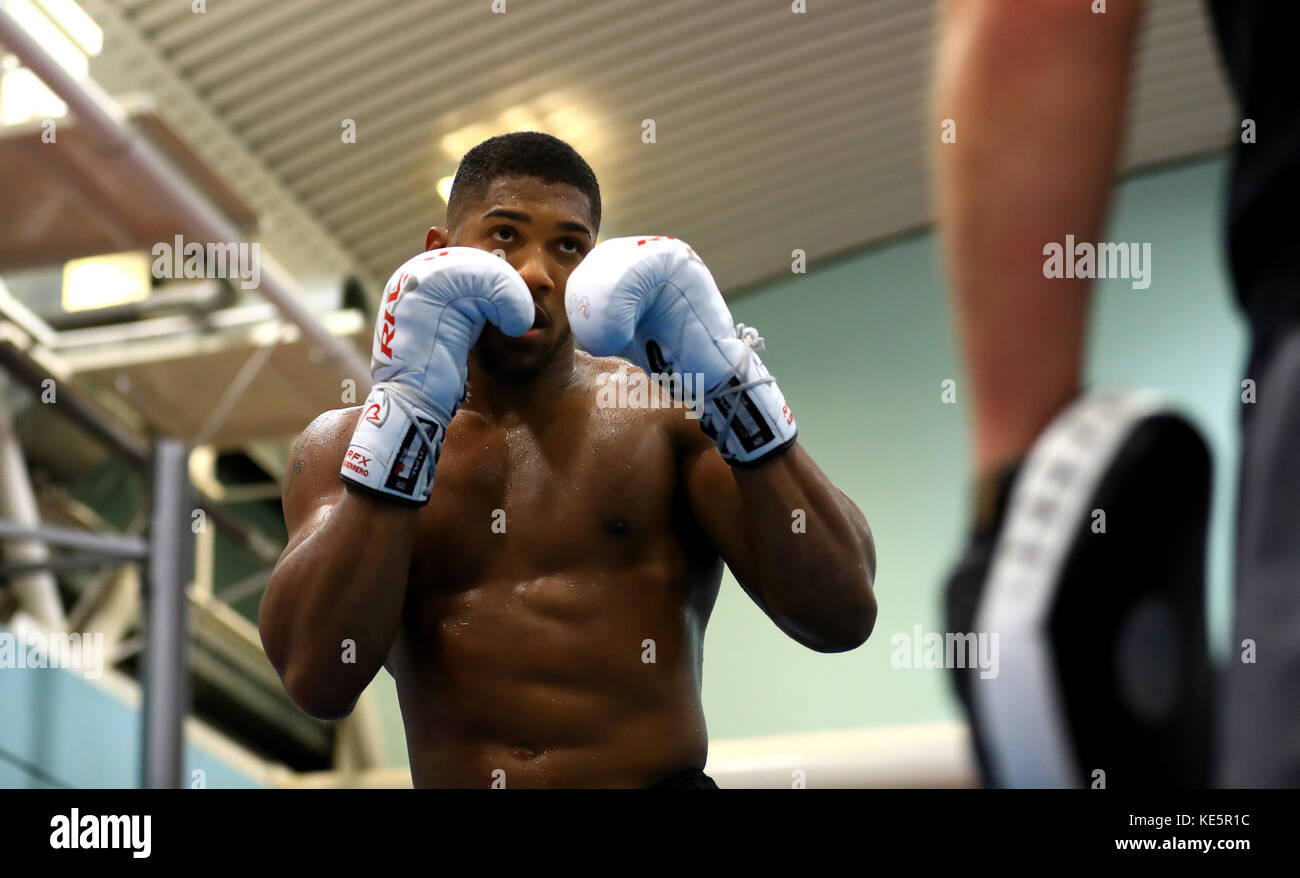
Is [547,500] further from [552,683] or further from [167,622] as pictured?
[167,622]

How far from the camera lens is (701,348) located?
1838 millimetres

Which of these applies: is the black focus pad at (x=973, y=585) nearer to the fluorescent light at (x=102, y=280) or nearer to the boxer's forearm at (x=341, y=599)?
the boxer's forearm at (x=341, y=599)

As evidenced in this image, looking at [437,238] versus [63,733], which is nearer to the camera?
[437,238]

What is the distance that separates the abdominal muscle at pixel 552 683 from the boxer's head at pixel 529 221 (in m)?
0.35

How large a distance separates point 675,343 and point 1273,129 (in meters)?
1.07

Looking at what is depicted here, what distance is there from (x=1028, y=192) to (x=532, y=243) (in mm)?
1357

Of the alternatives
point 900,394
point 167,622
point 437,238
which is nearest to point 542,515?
point 437,238

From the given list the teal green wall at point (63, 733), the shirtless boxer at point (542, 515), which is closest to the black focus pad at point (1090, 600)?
the shirtless boxer at point (542, 515)

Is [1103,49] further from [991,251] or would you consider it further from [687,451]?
[687,451]
